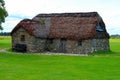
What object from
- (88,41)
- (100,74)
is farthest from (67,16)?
(100,74)

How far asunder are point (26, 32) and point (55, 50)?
5607 mm

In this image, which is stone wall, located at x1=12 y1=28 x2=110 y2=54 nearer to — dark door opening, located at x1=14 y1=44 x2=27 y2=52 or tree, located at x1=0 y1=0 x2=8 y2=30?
dark door opening, located at x1=14 y1=44 x2=27 y2=52

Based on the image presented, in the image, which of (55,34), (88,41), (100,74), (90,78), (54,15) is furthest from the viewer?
(54,15)

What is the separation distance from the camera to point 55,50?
5941 centimetres

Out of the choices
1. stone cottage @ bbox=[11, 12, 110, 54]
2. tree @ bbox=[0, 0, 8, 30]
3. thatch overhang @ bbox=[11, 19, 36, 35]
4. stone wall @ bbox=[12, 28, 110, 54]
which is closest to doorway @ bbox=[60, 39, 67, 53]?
stone cottage @ bbox=[11, 12, 110, 54]

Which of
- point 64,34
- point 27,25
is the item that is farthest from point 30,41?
point 64,34

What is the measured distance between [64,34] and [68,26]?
1635mm

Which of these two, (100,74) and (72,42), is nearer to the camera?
(100,74)

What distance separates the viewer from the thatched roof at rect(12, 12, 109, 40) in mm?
56438

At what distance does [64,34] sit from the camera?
58094mm

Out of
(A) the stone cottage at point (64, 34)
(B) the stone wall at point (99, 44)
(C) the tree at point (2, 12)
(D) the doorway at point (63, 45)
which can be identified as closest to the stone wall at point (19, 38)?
(A) the stone cottage at point (64, 34)

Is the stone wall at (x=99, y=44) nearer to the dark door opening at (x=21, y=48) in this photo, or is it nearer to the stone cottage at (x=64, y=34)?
the stone cottage at (x=64, y=34)

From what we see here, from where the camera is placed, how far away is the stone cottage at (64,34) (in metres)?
56.2

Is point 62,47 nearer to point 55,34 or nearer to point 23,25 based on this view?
point 55,34
